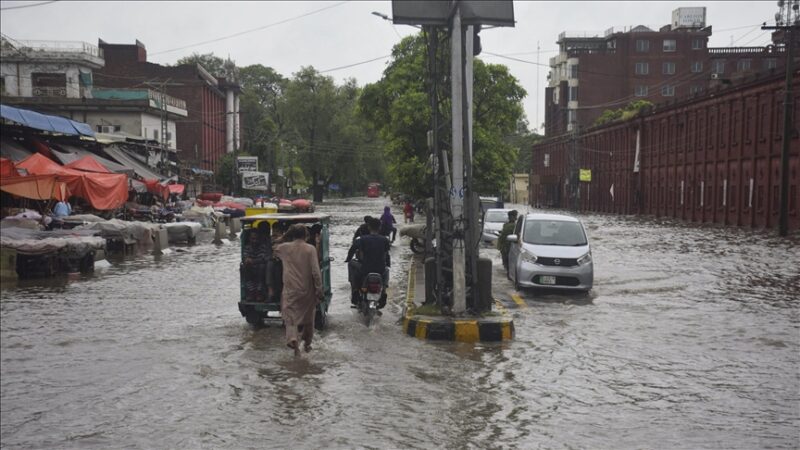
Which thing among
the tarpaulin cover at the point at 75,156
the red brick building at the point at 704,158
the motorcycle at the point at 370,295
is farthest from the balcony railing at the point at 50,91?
the motorcycle at the point at 370,295

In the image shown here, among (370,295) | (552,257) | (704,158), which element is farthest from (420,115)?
(704,158)

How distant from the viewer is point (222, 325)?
1356 centimetres

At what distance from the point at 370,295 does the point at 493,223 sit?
20.3 meters

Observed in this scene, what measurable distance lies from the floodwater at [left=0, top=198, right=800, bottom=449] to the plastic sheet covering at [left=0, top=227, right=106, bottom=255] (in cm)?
201

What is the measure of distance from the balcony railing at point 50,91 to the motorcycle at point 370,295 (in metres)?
51.3

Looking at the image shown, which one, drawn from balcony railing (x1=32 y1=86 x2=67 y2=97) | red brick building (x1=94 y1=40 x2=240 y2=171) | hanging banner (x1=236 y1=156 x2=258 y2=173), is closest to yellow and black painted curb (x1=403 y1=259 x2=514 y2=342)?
balcony railing (x1=32 y1=86 x2=67 y2=97)

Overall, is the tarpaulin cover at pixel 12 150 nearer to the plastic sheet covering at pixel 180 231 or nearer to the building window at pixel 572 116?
the plastic sheet covering at pixel 180 231

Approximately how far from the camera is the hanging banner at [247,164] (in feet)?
230

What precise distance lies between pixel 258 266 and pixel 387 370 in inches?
132

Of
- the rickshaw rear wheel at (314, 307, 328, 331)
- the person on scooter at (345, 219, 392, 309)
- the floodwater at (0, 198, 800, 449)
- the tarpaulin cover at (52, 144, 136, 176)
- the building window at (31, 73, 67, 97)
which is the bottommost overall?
the floodwater at (0, 198, 800, 449)

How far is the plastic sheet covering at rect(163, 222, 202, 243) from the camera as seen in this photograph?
3288cm

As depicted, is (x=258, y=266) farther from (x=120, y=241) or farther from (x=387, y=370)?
(x=120, y=241)

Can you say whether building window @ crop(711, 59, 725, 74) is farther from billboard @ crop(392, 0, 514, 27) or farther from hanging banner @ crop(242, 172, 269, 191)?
billboard @ crop(392, 0, 514, 27)

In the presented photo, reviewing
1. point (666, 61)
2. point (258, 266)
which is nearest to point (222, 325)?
point (258, 266)
